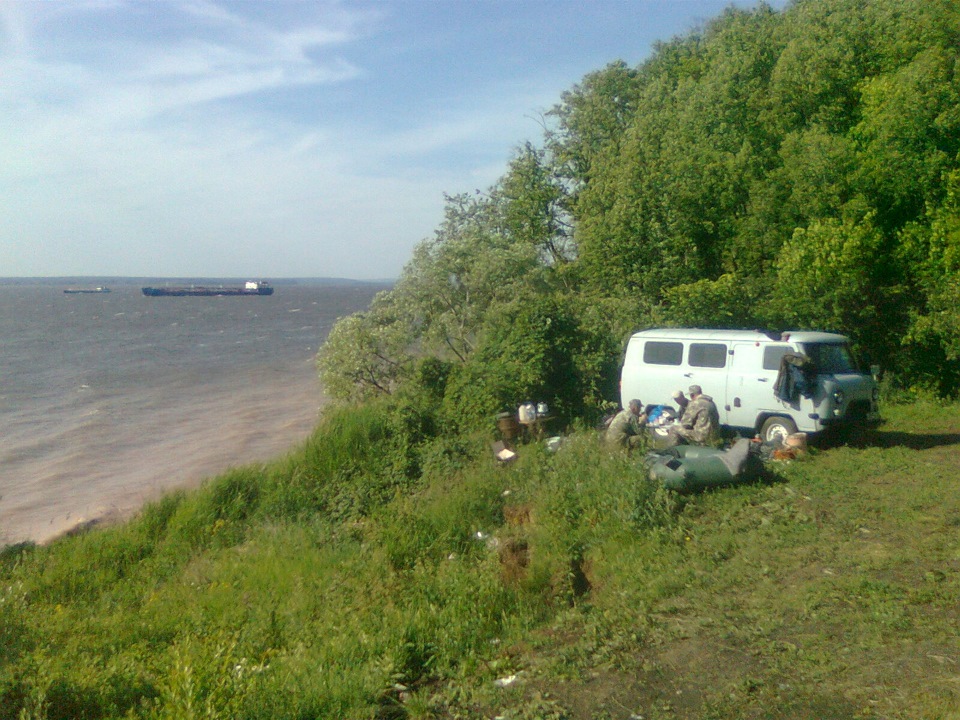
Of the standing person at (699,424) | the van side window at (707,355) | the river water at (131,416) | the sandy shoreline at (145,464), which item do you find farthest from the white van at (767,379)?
the river water at (131,416)

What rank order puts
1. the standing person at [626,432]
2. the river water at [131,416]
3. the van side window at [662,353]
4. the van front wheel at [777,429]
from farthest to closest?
the river water at [131,416]
the van side window at [662,353]
the van front wheel at [777,429]
the standing person at [626,432]

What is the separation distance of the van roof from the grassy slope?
1.81 m

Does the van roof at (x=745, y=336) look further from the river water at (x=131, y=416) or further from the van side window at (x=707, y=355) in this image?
the river water at (x=131, y=416)

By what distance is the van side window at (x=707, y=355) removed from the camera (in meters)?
13.8

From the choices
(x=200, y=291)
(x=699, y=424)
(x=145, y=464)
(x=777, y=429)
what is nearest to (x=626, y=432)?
(x=699, y=424)

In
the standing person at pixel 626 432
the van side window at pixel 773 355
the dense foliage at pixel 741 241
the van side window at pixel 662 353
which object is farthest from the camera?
the dense foliage at pixel 741 241

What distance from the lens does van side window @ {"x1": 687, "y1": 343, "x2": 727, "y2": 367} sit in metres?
13.8

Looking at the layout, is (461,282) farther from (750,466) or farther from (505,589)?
(505,589)

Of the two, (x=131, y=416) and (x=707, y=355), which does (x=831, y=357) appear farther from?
(x=131, y=416)

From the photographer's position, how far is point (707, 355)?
45.9 ft

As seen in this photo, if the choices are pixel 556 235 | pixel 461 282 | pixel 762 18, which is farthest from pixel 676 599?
pixel 762 18

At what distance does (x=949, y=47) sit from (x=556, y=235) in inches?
476

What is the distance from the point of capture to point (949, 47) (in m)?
18.8

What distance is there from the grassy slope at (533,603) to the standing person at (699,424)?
158 cm
